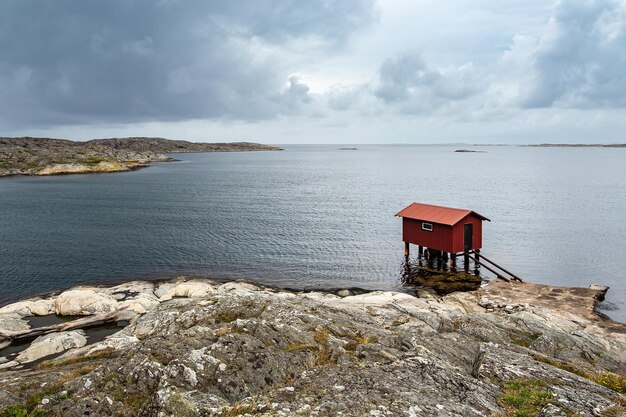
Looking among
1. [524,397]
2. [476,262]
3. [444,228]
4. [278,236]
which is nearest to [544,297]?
[476,262]

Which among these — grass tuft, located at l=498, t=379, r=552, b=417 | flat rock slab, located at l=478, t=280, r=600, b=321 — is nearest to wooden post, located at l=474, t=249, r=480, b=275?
flat rock slab, located at l=478, t=280, r=600, b=321

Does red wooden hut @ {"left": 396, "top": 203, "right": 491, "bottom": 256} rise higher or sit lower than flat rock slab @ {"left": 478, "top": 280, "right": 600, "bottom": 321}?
higher

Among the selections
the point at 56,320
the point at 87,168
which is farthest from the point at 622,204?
the point at 87,168

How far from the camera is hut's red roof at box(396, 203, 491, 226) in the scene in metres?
42.1

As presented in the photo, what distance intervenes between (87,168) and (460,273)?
543 ft

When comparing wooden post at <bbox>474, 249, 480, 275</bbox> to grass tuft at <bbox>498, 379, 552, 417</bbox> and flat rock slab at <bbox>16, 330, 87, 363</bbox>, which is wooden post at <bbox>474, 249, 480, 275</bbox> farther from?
flat rock slab at <bbox>16, 330, 87, 363</bbox>

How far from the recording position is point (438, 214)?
44188 millimetres

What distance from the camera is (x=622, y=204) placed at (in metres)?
83.6

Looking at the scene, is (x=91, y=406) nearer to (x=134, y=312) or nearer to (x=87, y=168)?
(x=134, y=312)

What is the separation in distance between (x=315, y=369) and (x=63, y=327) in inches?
926

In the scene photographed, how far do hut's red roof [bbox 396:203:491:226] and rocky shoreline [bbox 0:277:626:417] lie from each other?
64.2ft

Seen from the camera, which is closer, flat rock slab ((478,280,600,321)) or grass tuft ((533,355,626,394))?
grass tuft ((533,355,626,394))

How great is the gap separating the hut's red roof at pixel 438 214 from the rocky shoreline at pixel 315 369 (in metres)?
19.6

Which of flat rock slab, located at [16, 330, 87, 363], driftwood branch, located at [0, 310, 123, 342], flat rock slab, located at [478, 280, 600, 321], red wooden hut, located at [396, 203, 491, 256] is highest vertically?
red wooden hut, located at [396, 203, 491, 256]
